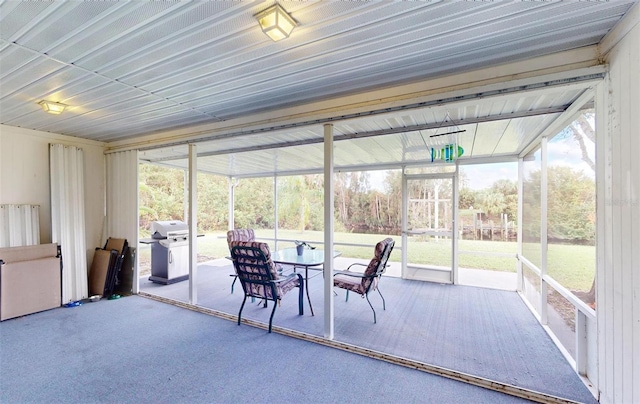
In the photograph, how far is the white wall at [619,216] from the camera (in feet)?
5.01

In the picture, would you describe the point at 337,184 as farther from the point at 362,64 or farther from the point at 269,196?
the point at 362,64

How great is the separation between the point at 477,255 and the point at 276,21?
5.40 meters

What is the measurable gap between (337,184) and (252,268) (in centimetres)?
661

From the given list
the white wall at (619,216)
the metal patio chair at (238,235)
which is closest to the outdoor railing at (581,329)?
the white wall at (619,216)

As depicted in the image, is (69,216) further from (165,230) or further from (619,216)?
(619,216)

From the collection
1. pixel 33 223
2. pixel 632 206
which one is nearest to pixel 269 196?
pixel 33 223

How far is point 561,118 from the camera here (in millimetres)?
2781

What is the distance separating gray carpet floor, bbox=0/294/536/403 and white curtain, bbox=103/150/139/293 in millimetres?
1653

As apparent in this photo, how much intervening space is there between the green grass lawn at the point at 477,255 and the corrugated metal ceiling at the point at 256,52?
1499 millimetres

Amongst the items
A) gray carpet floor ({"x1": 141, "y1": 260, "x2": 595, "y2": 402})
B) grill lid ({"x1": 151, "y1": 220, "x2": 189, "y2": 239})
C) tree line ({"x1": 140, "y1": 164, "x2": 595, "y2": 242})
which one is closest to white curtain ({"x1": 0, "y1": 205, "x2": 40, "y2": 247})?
grill lid ({"x1": 151, "y1": 220, "x2": 189, "y2": 239})

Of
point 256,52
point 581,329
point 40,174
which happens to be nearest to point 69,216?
point 40,174

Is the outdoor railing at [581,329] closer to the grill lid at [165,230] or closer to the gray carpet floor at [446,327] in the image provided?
the gray carpet floor at [446,327]

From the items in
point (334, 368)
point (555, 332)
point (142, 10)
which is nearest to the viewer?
point (142, 10)

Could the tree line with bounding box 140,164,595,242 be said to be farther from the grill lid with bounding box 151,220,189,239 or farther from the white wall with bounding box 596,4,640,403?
the grill lid with bounding box 151,220,189,239
